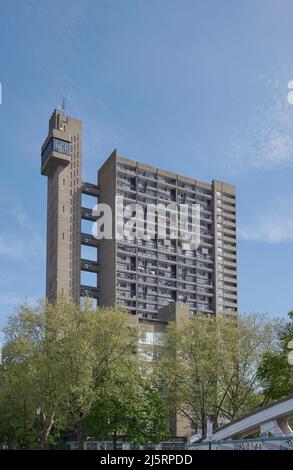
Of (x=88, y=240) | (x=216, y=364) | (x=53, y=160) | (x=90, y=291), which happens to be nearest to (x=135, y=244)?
(x=88, y=240)

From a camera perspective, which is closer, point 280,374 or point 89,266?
point 280,374

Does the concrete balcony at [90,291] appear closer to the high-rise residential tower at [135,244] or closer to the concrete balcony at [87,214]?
the high-rise residential tower at [135,244]

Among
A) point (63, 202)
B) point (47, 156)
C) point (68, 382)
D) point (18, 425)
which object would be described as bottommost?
point (18, 425)

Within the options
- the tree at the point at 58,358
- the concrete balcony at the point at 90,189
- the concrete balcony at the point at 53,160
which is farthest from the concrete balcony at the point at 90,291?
the tree at the point at 58,358

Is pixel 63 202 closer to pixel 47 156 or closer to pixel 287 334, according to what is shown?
pixel 47 156

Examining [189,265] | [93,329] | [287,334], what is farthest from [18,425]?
[189,265]

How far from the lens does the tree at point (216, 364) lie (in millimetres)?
64250

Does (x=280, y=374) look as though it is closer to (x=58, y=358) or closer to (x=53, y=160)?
(x=58, y=358)

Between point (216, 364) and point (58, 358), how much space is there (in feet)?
53.3

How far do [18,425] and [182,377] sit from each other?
16925mm

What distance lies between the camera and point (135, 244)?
14400 cm

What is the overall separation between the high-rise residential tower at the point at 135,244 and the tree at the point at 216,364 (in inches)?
2525

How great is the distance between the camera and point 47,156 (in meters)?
138

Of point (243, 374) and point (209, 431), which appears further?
point (243, 374)
